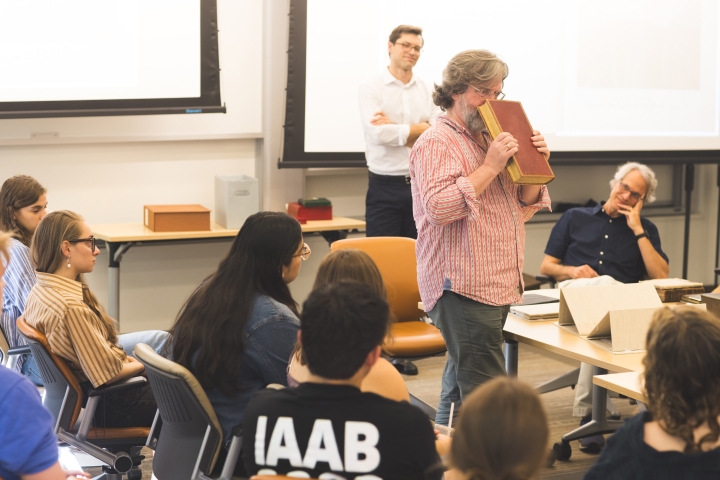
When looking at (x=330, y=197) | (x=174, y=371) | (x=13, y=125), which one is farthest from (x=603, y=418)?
(x=13, y=125)

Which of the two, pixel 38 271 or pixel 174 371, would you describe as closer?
pixel 174 371

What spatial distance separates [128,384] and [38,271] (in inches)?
20.6

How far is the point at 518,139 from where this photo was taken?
2482mm

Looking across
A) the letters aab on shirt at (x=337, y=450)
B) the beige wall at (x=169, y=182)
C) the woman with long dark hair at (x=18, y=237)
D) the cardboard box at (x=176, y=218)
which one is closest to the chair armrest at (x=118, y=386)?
the woman with long dark hair at (x=18, y=237)

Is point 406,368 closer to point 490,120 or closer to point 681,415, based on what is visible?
point 490,120

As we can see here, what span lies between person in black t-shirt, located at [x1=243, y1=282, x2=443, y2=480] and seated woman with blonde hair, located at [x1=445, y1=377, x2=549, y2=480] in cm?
22

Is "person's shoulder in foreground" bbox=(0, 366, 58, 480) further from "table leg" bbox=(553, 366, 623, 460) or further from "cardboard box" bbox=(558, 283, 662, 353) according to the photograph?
"table leg" bbox=(553, 366, 623, 460)

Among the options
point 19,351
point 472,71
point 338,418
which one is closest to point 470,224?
point 472,71

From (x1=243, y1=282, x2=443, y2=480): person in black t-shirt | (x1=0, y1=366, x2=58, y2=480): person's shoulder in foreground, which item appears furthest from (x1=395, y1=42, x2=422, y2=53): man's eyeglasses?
(x1=0, y1=366, x2=58, y2=480): person's shoulder in foreground

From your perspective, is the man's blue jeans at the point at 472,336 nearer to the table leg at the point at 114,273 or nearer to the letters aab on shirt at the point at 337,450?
the letters aab on shirt at the point at 337,450

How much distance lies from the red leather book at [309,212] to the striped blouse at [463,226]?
2.36m

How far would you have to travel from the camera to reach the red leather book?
191 inches

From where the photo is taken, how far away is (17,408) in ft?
4.44

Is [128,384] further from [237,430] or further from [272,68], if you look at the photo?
[272,68]
